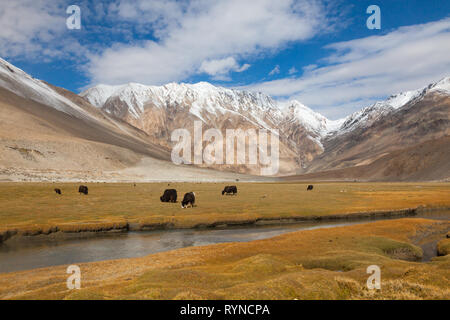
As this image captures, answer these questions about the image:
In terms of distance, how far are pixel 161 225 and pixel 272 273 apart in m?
19.1

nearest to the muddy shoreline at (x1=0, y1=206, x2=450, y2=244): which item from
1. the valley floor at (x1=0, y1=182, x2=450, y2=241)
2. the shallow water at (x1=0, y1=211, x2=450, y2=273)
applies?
the valley floor at (x1=0, y1=182, x2=450, y2=241)

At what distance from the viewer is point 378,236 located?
2464 centimetres

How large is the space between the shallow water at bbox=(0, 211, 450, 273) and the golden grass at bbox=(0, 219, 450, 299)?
3.08 metres

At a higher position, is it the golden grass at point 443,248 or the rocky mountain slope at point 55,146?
the rocky mountain slope at point 55,146

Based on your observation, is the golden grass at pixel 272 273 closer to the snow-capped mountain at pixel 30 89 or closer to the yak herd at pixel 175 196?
the yak herd at pixel 175 196

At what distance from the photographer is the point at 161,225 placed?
31625mm

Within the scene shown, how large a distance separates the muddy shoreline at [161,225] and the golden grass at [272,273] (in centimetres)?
785

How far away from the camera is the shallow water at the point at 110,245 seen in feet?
67.7

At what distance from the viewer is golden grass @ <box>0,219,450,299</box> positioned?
31.6 feet

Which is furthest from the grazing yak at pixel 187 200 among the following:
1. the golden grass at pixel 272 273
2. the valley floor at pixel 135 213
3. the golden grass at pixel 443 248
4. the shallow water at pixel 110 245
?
the golden grass at pixel 443 248
